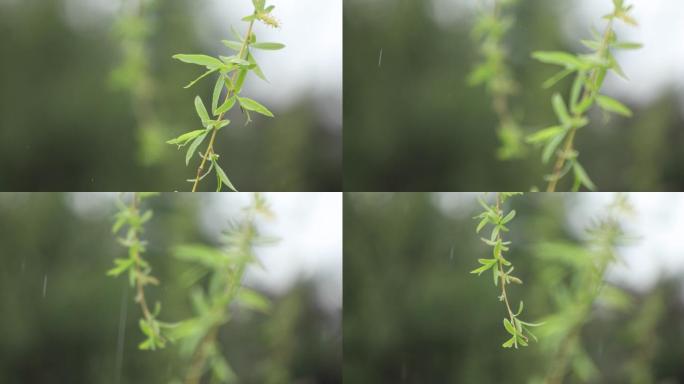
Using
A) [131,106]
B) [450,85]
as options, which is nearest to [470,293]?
[450,85]

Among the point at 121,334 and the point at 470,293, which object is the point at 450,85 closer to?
the point at 470,293

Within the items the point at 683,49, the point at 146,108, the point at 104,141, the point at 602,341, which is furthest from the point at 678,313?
the point at 104,141

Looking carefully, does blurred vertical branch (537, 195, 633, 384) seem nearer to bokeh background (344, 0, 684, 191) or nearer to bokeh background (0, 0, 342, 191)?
bokeh background (344, 0, 684, 191)

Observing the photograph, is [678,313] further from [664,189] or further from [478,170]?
[478,170]

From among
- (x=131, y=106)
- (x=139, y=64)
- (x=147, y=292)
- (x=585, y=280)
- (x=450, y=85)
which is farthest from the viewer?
(x=131, y=106)

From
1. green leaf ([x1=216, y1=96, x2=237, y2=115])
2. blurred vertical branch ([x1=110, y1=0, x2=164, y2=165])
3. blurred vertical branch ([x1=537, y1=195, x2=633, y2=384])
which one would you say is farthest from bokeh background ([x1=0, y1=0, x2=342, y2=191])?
green leaf ([x1=216, y1=96, x2=237, y2=115])

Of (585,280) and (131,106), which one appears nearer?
(585,280)
